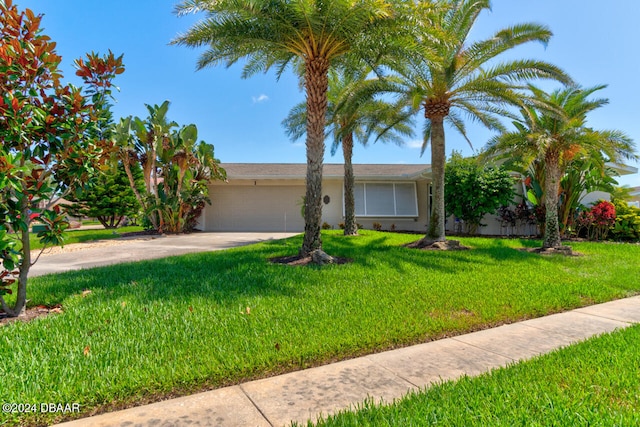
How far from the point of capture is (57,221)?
14.9 feet

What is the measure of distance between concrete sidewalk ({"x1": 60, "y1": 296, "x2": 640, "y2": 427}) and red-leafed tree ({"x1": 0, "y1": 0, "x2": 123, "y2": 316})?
8.91 ft

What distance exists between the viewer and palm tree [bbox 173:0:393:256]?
7.35m

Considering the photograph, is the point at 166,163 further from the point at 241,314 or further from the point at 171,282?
the point at 241,314

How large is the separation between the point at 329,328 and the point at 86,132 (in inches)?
160

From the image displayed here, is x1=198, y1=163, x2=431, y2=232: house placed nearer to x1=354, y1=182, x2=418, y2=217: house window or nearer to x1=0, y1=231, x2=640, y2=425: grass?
x1=354, y1=182, x2=418, y2=217: house window

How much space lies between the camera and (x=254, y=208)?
861 inches

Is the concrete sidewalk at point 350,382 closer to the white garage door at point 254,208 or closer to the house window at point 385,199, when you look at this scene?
the house window at point 385,199

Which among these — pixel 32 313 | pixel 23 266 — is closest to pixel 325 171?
pixel 32 313

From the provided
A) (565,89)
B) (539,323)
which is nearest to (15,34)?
(539,323)

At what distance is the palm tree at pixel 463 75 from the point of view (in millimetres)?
10047

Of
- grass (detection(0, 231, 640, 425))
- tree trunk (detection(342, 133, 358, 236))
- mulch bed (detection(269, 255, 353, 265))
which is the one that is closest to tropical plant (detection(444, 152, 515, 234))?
tree trunk (detection(342, 133, 358, 236))

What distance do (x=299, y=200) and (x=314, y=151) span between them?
12931 millimetres

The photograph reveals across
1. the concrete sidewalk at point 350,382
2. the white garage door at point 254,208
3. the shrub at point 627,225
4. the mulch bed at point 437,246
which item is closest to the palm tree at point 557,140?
the mulch bed at point 437,246

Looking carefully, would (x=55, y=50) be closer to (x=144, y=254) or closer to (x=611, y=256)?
(x=144, y=254)
